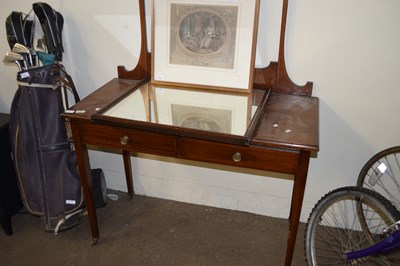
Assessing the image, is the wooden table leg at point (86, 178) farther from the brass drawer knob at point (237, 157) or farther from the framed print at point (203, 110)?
the brass drawer knob at point (237, 157)

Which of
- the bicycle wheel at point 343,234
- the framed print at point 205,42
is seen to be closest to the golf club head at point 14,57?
the framed print at point 205,42

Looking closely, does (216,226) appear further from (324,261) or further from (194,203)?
(324,261)

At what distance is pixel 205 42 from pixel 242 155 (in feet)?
2.02

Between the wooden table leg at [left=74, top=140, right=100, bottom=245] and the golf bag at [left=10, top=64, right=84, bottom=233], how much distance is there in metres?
0.15

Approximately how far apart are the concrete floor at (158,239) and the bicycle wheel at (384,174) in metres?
0.47

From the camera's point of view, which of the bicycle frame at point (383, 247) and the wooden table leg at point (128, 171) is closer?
the bicycle frame at point (383, 247)

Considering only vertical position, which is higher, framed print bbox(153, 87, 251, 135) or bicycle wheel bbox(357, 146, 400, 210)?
framed print bbox(153, 87, 251, 135)

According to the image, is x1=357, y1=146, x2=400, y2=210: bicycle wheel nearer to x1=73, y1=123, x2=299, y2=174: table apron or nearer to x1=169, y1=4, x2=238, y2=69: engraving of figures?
x1=73, y1=123, x2=299, y2=174: table apron

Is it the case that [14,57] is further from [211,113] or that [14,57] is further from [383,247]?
[383,247]

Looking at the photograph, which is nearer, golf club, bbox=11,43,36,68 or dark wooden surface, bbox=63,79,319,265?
dark wooden surface, bbox=63,79,319,265

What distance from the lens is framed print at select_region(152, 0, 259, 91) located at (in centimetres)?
159

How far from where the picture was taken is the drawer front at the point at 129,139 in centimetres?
145

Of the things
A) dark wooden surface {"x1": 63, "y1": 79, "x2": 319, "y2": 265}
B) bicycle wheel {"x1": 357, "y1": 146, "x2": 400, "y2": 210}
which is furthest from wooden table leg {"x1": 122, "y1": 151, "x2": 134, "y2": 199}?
bicycle wheel {"x1": 357, "y1": 146, "x2": 400, "y2": 210}

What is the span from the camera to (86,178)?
5.59ft
